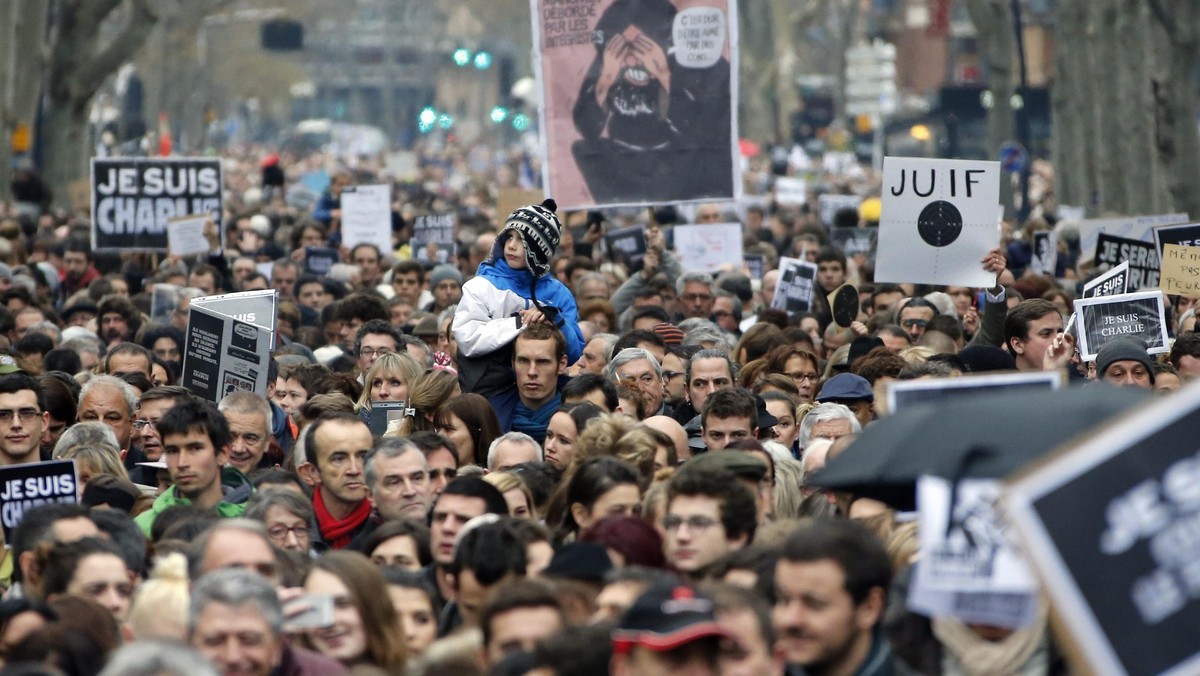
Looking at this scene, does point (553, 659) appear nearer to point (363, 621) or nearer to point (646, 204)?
point (363, 621)

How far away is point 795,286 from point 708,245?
3.82 metres

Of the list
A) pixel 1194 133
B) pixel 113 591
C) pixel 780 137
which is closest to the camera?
pixel 113 591

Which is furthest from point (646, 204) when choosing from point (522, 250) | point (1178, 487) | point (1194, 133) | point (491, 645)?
point (1178, 487)

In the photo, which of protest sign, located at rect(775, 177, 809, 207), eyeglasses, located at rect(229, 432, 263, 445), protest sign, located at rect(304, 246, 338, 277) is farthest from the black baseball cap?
protest sign, located at rect(775, 177, 809, 207)

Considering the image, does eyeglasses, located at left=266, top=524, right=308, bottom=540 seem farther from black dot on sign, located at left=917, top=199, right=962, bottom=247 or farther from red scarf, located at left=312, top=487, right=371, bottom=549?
black dot on sign, located at left=917, top=199, right=962, bottom=247

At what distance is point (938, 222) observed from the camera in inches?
522

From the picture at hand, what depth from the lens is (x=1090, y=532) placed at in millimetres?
4316

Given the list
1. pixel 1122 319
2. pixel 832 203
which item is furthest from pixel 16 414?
pixel 832 203

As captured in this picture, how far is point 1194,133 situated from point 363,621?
632 inches

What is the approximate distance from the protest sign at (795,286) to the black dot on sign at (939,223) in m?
2.41

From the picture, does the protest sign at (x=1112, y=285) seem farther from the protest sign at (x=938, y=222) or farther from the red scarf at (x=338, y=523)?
the red scarf at (x=338, y=523)

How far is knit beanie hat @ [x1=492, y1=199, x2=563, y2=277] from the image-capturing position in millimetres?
10492

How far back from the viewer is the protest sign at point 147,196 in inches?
745

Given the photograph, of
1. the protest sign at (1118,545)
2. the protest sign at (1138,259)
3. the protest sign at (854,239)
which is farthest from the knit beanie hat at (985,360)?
the protest sign at (854,239)
